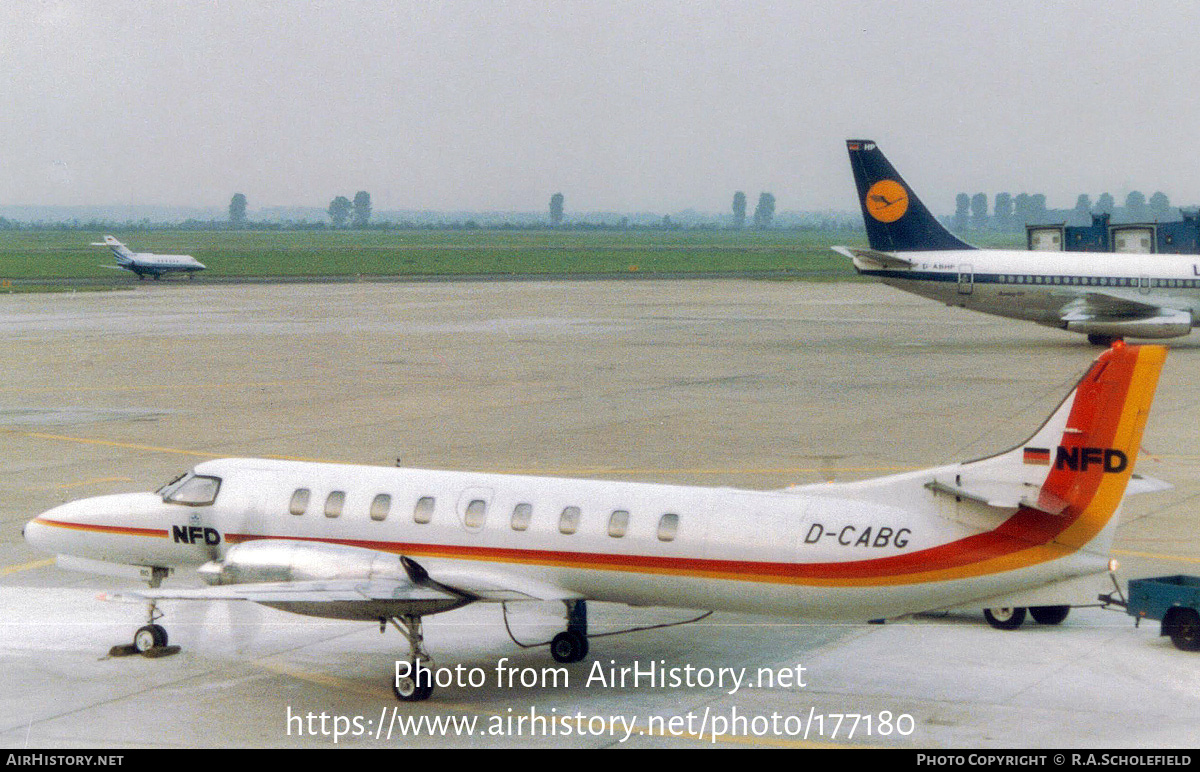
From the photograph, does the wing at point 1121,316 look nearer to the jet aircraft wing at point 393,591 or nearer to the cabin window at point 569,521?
the cabin window at point 569,521

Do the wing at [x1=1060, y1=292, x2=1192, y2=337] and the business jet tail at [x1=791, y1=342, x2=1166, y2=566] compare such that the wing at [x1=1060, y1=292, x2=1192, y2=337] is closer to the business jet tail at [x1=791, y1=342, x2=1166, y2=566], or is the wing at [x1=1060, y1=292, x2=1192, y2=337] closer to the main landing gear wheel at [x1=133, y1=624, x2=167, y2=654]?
the business jet tail at [x1=791, y1=342, x2=1166, y2=566]

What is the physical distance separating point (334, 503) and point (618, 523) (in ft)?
12.8

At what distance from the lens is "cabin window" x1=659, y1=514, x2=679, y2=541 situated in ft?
53.9

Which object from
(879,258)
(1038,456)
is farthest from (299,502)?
(879,258)

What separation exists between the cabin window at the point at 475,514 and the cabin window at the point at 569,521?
3.37 ft

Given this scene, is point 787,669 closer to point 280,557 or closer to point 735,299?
point 280,557

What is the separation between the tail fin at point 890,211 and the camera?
5778cm

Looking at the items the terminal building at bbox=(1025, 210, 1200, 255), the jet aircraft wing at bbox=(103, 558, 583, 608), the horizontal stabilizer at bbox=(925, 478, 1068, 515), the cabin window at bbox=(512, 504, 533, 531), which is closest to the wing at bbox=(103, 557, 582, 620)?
the jet aircraft wing at bbox=(103, 558, 583, 608)

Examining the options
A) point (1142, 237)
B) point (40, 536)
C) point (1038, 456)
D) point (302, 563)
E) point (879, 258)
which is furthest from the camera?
point (1142, 237)

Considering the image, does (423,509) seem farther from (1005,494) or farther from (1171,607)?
(1171,607)

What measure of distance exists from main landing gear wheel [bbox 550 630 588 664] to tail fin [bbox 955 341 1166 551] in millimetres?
5672

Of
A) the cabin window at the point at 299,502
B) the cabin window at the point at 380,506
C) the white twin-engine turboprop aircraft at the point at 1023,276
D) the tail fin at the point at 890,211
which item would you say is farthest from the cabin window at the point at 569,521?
the tail fin at the point at 890,211

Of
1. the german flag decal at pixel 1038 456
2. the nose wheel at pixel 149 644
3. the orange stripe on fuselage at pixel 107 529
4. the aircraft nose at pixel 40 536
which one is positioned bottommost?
the nose wheel at pixel 149 644

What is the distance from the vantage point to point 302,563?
1603 cm
